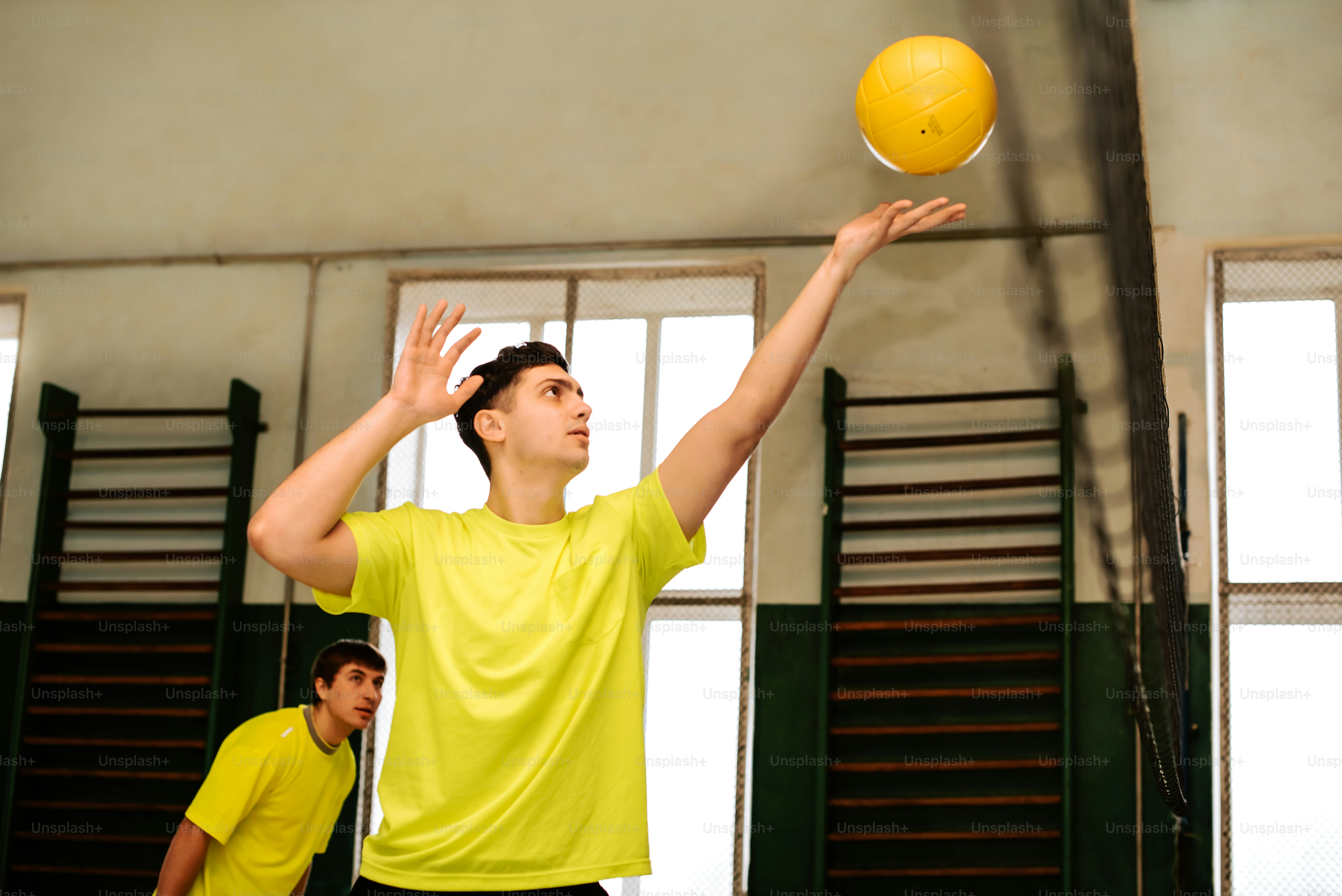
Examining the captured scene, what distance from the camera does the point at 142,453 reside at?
17.6 feet

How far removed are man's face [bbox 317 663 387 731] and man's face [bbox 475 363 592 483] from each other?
2037mm

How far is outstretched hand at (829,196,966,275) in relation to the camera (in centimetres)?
193

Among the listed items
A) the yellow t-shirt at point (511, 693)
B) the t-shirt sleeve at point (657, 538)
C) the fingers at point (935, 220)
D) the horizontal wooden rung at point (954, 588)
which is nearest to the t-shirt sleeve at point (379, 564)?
the yellow t-shirt at point (511, 693)

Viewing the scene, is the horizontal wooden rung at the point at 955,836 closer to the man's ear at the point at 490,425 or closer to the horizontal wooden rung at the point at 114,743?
the horizontal wooden rung at the point at 114,743

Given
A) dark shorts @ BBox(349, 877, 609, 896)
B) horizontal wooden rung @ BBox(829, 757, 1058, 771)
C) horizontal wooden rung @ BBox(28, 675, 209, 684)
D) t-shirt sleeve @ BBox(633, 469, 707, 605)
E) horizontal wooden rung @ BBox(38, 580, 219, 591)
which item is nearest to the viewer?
dark shorts @ BBox(349, 877, 609, 896)

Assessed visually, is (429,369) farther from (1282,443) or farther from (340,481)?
(1282,443)

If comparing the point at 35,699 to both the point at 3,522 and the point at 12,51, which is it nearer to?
the point at 3,522

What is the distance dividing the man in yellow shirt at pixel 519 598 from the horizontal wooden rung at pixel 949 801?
116 inches

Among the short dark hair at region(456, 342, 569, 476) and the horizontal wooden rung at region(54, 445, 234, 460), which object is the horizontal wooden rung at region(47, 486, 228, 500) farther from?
the short dark hair at region(456, 342, 569, 476)

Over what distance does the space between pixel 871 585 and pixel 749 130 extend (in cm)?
219

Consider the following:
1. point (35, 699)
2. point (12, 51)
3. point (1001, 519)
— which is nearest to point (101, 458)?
point (35, 699)

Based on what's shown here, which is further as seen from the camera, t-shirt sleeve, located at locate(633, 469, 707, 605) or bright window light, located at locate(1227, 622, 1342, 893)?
bright window light, located at locate(1227, 622, 1342, 893)

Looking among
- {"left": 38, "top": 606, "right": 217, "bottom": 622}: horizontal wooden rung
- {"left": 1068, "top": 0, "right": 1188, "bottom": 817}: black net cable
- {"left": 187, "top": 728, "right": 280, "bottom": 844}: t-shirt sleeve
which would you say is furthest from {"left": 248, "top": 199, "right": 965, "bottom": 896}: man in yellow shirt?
{"left": 38, "top": 606, "right": 217, "bottom": 622}: horizontal wooden rung

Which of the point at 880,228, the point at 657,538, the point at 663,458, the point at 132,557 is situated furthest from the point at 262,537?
the point at 132,557
